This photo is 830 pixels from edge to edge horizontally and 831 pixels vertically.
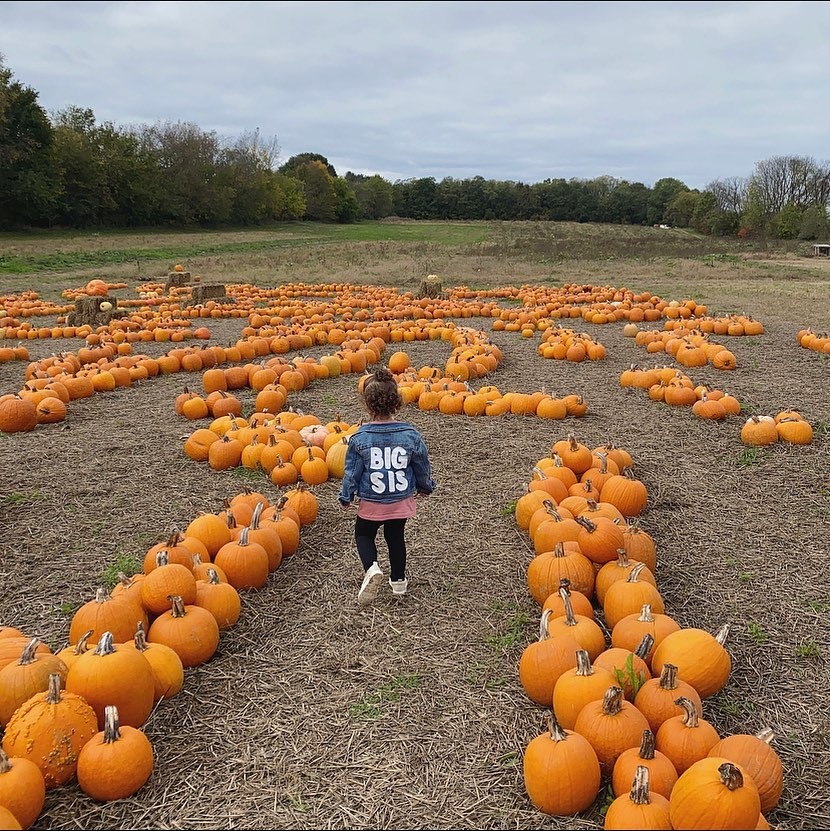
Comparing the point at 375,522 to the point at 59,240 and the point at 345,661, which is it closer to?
the point at 345,661

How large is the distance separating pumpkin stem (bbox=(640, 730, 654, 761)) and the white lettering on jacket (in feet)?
7.05

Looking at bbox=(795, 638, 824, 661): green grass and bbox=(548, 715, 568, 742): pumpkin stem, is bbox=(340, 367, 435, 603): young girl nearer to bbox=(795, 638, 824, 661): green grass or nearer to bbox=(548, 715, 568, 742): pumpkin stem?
bbox=(548, 715, 568, 742): pumpkin stem

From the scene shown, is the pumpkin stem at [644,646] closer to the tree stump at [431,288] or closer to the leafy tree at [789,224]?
the tree stump at [431,288]

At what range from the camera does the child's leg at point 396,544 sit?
4.52 m

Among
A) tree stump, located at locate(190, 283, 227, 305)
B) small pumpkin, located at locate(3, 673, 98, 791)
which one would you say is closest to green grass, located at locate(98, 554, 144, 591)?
→ small pumpkin, located at locate(3, 673, 98, 791)

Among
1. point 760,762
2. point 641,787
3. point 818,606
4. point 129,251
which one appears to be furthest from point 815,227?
point 641,787

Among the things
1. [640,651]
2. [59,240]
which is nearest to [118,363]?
[640,651]

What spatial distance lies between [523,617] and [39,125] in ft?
177

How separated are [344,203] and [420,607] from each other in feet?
297

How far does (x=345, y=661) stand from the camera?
392 cm

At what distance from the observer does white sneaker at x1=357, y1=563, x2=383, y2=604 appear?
4.37m

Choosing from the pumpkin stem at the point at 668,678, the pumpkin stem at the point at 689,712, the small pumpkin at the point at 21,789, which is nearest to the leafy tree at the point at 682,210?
the pumpkin stem at the point at 668,678

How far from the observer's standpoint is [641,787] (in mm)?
2547

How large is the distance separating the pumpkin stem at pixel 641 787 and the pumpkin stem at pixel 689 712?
53 centimetres
